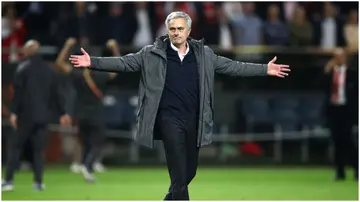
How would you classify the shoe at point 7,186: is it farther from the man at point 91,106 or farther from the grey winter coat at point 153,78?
the grey winter coat at point 153,78

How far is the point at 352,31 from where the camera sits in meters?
23.5

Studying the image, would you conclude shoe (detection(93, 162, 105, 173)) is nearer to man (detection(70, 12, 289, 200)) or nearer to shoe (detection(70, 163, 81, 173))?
shoe (detection(70, 163, 81, 173))

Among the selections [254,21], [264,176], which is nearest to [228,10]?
[254,21]

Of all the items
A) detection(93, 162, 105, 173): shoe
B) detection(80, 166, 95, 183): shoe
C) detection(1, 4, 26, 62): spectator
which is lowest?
detection(93, 162, 105, 173): shoe

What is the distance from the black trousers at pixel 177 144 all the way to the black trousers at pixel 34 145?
584 cm

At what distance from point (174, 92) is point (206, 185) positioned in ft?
23.0

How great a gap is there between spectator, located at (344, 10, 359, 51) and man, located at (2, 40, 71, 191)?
26.7 feet

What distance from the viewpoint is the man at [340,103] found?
19562mm

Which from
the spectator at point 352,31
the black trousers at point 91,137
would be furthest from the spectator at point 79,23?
the spectator at point 352,31

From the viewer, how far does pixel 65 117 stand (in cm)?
1759

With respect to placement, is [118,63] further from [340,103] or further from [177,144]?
[340,103]

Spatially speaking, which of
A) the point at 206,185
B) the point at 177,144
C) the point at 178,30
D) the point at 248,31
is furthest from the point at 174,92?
the point at 248,31

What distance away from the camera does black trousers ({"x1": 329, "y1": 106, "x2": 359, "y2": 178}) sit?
19.7 meters

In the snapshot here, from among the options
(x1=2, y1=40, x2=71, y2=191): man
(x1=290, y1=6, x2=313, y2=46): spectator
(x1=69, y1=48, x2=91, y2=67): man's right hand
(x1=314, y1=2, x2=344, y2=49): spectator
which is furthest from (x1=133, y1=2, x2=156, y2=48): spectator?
(x1=69, y1=48, x2=91, y2=67): man's right hand
